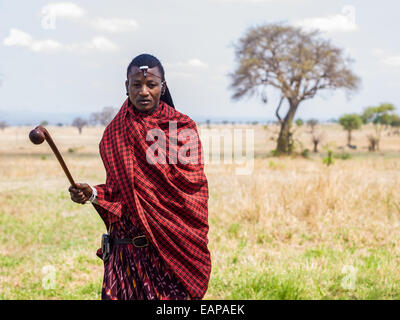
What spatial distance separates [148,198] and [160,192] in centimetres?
9

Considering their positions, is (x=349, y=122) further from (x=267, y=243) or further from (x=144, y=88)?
(x=144, y=88)

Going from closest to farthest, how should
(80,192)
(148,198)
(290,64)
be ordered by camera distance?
(80,192) < (148,198) < (290,64)

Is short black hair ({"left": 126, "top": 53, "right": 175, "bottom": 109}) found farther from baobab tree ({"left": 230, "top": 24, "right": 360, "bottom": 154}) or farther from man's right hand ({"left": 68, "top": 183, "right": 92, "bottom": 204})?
baobab tree ({"left": 230, "top": 24, "right": 360, "bottom": 154})

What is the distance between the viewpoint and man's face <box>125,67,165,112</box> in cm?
283

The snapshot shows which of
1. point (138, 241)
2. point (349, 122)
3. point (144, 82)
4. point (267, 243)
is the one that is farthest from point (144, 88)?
point (349, 122)

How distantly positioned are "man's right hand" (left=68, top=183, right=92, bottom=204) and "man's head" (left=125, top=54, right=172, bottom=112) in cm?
56

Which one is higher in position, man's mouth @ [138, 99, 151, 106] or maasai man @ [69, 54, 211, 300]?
man's mouth @ [138, 99, 151, 106]

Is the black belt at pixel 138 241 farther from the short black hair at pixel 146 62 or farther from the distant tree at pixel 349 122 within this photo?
the distant tree at pixel 349 122

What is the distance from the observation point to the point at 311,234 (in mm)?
6906

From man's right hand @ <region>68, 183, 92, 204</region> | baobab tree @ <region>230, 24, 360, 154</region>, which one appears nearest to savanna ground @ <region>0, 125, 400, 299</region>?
man's right hand @ <region>68, 183, 92, 204</region>

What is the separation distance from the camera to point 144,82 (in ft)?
9.31

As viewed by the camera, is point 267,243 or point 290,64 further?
point 290,64
